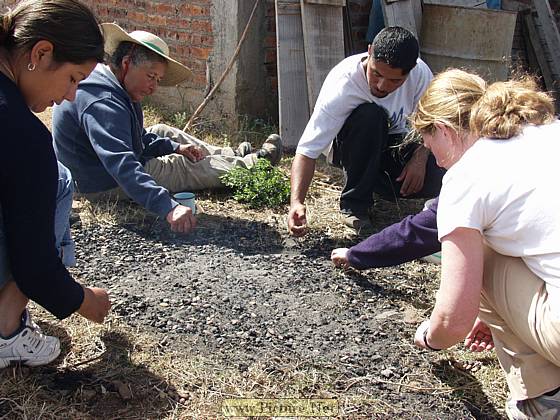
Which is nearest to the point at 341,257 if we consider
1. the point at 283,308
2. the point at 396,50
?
the point at 283,308

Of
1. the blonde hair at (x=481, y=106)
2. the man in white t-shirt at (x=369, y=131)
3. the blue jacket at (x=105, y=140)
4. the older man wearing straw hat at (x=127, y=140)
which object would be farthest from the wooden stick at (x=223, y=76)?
the blonde hair at (x=481, y=106)

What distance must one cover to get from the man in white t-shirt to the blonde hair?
1.30 metres

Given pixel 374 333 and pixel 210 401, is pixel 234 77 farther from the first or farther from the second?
pixel 210 401

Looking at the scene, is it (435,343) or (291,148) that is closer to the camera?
(435,343)

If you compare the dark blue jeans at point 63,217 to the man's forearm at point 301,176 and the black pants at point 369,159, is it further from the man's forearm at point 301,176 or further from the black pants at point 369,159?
the black pants at point 369,159

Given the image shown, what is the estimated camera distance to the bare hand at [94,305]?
7.71ft

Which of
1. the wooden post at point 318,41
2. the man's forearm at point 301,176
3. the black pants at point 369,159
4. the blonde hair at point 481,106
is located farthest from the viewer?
the wooden post at point 318,41

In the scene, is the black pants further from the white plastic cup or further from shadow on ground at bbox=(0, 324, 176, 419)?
shadow on ground at bbox=(0, 324, 176, 419)

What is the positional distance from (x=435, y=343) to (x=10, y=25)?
175cm

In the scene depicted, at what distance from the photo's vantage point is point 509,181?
1.91m

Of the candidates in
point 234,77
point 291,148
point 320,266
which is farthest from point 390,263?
point 234,77

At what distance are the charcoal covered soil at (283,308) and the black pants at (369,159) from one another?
381mm

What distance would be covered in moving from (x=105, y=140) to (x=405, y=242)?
175 centimetres

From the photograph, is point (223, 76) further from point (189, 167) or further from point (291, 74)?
point (189, 167)
